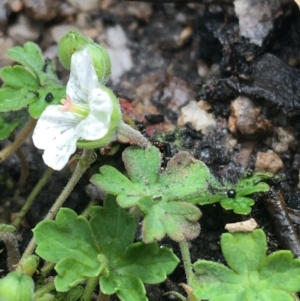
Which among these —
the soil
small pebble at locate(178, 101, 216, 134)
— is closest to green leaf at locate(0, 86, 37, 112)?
the soil

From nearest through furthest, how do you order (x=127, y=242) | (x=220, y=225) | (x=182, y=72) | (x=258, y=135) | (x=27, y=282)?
1. (x=27, y=282)
2. (x=127, y=242)
3. (x=220, y=225)
4. (x=258, y=135)
5. (x=182, y=72)

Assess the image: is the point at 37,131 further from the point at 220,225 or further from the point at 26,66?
the point at 220,225

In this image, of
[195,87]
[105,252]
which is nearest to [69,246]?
[105,252]

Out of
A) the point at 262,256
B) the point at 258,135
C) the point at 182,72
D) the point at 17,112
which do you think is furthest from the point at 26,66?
the point at 262,256

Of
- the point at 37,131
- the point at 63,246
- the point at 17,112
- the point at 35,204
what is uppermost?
the point at 37,131

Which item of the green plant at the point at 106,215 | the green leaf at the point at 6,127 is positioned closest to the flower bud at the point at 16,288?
the green plant at the point at 106,215

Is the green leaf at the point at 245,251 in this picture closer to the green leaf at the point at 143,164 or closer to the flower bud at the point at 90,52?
the green leaf at the point at 143,164

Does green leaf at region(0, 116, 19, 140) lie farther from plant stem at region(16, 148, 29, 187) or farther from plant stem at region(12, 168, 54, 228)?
plant stem at region(12, 168, 54, 228)
